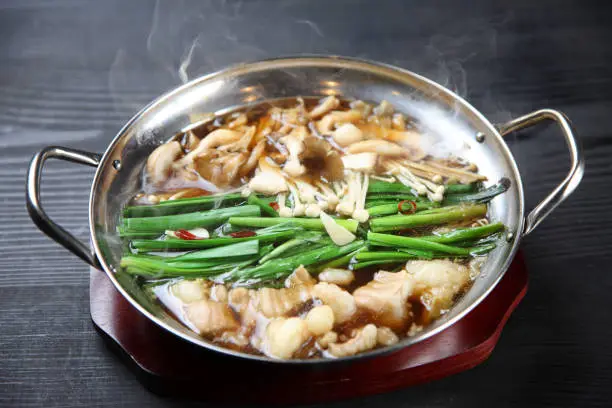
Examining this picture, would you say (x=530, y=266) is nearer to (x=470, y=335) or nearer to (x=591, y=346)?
(x=591, y=346)

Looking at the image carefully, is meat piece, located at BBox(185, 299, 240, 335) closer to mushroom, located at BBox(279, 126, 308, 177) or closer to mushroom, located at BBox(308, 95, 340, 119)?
mushroom, located at BBox(279, 126, 308, 177)

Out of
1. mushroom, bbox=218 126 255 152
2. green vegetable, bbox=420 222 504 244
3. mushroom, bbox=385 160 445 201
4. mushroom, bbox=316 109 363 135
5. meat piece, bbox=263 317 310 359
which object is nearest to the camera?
meat piece, bbox=263 317 310 359

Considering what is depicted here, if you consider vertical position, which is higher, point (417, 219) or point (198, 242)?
point (417, 219)

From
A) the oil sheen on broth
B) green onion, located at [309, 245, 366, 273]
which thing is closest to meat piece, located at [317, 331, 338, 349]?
the oil sheen on broth

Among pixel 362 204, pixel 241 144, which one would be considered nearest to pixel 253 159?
pixel 241 144

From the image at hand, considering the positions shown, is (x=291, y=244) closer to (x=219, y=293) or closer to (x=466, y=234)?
(x=219, y=293)
